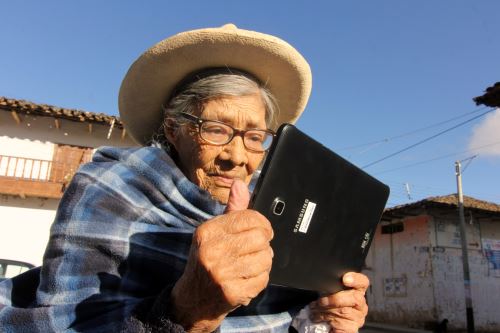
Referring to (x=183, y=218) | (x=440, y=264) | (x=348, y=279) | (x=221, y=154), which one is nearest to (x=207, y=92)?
(x=221, y=154)

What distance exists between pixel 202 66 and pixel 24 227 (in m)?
13.7

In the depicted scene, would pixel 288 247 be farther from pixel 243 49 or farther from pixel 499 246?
pixel 499 246

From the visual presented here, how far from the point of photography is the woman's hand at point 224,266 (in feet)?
3.07

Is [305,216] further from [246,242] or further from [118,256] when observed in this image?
[118,256]

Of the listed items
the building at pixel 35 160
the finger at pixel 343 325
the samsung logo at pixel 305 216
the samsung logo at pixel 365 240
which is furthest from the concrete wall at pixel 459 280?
the samsung logo at pixel 305 216

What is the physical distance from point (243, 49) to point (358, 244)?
2.91ft

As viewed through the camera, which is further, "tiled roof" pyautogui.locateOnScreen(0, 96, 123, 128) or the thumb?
"tiled roof" pyautogui.locateOnScreen(0, 96, 123, 128)

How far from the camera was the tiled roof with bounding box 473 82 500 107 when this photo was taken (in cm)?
975

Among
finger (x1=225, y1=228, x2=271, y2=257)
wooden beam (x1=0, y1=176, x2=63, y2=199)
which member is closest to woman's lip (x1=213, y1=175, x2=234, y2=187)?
finger (x1=225, y1=228, x2=271, y2=257)

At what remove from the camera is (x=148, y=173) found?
1487 millimetres

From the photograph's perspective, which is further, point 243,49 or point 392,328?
point 392,328

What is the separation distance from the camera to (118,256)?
1286mm

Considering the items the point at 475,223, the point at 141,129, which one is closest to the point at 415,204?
the point at 475,223

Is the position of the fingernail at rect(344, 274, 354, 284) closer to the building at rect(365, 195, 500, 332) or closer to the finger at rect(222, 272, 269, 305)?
the finger at rect(222, 272, 269, 305)
